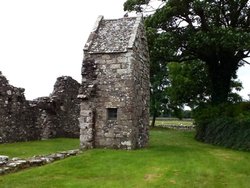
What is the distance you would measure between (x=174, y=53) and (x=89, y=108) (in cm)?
1288

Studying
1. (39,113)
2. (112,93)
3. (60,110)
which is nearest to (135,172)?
(112,93)

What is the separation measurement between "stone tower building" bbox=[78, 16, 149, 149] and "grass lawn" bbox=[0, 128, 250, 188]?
126cm

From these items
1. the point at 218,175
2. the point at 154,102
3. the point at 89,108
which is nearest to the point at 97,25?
the point at 89,108

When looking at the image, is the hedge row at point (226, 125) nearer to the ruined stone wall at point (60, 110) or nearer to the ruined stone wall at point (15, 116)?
the ruined stone wall at point (60, 110)

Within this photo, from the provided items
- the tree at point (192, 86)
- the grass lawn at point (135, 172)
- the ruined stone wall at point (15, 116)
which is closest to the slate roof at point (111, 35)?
the grass lawn at point (135, 172)

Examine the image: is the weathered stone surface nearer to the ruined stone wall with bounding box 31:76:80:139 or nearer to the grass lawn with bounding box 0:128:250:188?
the grass lawn with bounding box 0:128:250:188

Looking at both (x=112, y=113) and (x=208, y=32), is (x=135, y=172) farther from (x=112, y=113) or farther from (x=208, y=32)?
(x=208, y=32)

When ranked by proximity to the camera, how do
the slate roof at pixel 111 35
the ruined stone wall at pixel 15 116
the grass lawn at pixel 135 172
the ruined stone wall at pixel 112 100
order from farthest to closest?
the ruined stone wall at pixel 15 116, the slate roof at pixel 111 35, the ruined stone wall at pixel 112 100, the grass lawn at pixel 135 172

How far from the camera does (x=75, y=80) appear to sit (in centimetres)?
3378

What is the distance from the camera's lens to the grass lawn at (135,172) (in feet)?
48.5

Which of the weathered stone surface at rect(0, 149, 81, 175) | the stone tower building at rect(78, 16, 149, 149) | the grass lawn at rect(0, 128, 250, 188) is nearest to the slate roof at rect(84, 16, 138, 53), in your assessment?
the stone tower building at rect(78, 16, 149, 149)

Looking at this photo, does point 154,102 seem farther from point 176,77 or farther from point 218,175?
point 218,175

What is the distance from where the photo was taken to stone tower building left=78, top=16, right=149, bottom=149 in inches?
863

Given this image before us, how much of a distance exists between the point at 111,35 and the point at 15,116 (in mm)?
8373
